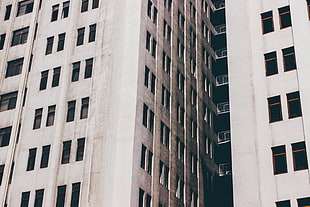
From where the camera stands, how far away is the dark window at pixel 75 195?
44500 mm

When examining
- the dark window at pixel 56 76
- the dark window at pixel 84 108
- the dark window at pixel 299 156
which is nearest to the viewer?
the dark window at pixel 299 156

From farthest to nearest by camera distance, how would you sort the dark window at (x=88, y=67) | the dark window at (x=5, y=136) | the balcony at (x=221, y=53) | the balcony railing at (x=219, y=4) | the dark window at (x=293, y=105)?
the balcony railing at (x=219, y=4), the balcony at (x=221, y=53), the dark window at (x=5, y=136), the dark window at (x=88, y=67), the dark window at (x=293, y=105)

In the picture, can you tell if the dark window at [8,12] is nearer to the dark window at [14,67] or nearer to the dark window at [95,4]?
the dark window at [14,67]

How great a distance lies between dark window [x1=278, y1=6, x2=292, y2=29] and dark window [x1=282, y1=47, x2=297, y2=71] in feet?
7.39

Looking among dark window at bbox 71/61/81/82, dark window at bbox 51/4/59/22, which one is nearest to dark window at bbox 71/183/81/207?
dark window at bbox 71/61/81/82

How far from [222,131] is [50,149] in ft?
86.1

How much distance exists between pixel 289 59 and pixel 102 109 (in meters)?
15.8

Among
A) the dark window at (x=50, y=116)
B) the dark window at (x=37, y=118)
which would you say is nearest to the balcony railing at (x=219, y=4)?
the dark window at (x=50, y=116)

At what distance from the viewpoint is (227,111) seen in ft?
221

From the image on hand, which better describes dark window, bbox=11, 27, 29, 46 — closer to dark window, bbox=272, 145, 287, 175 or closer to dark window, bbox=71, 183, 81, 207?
dark window, bbox=71, 183, 81, 207

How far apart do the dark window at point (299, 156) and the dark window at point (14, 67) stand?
2817 centimetres

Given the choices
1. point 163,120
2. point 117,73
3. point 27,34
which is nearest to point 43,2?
point 27,34

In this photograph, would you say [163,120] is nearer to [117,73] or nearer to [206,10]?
[117,73]

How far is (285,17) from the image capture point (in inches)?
1700
